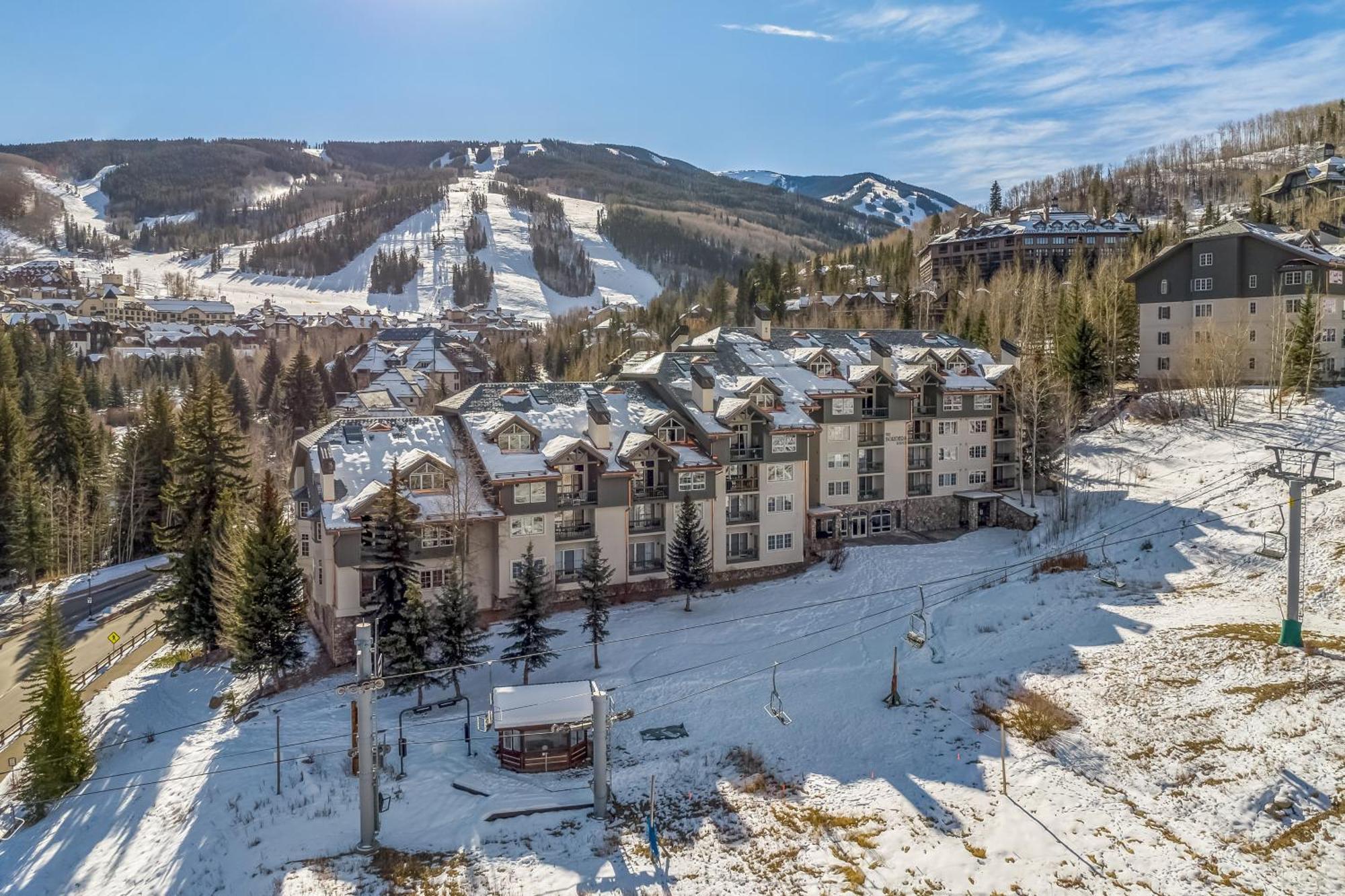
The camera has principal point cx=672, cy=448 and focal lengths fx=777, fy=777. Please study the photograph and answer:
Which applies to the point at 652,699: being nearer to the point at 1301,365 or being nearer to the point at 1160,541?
the point at 1160,541

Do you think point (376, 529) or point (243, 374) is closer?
point (376, 529)

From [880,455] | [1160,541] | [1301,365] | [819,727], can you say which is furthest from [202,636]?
[1301,365]

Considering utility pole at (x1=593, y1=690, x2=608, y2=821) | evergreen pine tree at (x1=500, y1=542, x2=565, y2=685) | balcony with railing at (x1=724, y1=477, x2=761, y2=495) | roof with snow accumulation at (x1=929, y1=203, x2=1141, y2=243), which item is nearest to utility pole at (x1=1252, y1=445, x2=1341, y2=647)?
utility pole at (x1=593, y1=690, x2=608, y2=821)

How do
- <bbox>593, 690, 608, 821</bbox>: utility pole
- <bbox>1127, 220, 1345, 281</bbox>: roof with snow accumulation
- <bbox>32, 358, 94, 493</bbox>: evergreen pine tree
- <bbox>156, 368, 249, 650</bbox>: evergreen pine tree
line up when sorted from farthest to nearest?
1. <bbox>32, 358, 94, 493</bbox>: evergreen pine tree
2. <bbox>1127, 220, 1345, 281</bbox>: roof with snow accumulation
3. <bbox>156, 368, 249, 650</bbox>: evergreen pine tree
4. <bbox>593, 690, 608, 821</bbox>: utility pole

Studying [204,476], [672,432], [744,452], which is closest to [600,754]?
[672,432]

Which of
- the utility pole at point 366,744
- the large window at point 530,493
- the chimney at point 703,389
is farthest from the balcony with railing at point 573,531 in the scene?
the utility pole at point 366,744

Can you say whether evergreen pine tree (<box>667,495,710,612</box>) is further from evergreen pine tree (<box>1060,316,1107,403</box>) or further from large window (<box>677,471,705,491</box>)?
evergreen pine tree (<box>1060,316,1107,403</box>)
